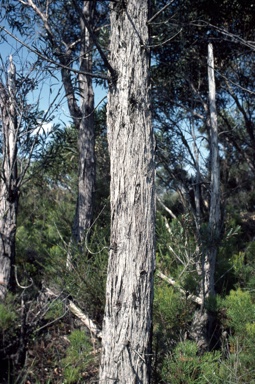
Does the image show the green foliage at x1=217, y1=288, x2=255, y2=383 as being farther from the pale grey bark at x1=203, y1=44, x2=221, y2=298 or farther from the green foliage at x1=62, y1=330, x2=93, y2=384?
the green foliage at x1=62, y1=330, x2=93, y2=384

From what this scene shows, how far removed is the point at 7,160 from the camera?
241 inches

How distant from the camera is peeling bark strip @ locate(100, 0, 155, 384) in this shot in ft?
12.2

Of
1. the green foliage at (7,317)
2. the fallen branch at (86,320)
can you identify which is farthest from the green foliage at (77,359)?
the green foliage at (7,317)

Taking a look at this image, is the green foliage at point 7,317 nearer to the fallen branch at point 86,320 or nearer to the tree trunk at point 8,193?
the tree trunk at point 8,193

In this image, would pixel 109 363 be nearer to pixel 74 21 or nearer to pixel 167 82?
pixel 167 82

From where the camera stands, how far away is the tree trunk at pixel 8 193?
20.0ft

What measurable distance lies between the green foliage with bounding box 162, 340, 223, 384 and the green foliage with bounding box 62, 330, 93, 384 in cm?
109

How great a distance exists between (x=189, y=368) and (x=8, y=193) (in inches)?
133

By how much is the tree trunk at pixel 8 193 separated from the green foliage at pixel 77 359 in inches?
58.0

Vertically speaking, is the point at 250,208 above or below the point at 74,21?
below

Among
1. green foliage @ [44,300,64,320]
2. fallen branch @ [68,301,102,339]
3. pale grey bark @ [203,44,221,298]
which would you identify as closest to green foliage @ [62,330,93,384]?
fallen branch @ [68,301,102,339]

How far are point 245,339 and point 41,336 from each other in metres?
2.66

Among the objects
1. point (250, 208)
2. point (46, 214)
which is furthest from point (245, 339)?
point (250, 208)

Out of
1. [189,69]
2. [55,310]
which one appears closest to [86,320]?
[55,310]
